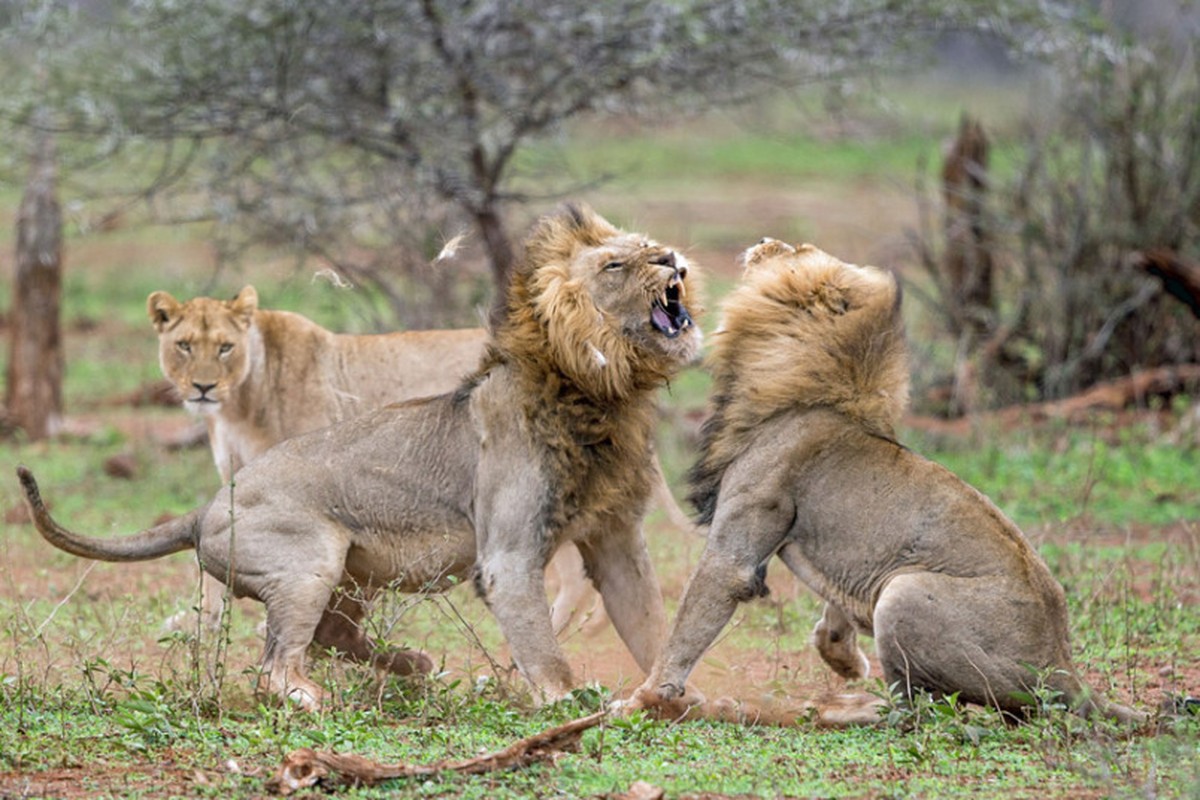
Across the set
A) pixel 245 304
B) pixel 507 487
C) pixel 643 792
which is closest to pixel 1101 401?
pixel 245 304

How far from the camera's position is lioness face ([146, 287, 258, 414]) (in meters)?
7.20

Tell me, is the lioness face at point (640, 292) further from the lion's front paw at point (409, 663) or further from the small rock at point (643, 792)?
the small rock at point (643, 792)

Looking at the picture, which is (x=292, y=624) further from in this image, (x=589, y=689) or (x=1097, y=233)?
(x=1097, y=233)

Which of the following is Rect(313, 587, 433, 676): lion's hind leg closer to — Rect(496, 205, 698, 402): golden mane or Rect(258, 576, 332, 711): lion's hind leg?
Rect(258, 576, 332, 711): lion's hind leg

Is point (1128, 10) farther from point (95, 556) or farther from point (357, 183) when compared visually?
point (95, 556)

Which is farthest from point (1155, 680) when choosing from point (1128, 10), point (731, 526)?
point (1128, 10)

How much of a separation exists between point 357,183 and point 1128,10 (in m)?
5.49

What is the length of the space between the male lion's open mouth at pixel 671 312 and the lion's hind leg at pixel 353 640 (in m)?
1.28

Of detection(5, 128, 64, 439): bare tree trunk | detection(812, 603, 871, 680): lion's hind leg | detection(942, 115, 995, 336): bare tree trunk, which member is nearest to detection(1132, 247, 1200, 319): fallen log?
detection(942, 115, 995, 336): bare tree trunk

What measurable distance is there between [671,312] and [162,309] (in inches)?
113

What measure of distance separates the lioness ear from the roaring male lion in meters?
1.94

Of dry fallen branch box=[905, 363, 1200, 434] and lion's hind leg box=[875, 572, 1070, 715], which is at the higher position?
Result: lion's hind leg box=[875, 572, 1070, 715]

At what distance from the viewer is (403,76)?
971cm

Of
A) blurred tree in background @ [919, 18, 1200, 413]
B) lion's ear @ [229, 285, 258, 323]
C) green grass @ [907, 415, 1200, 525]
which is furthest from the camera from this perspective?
blurred tree in background @ [919, 18, 1200, 413]
